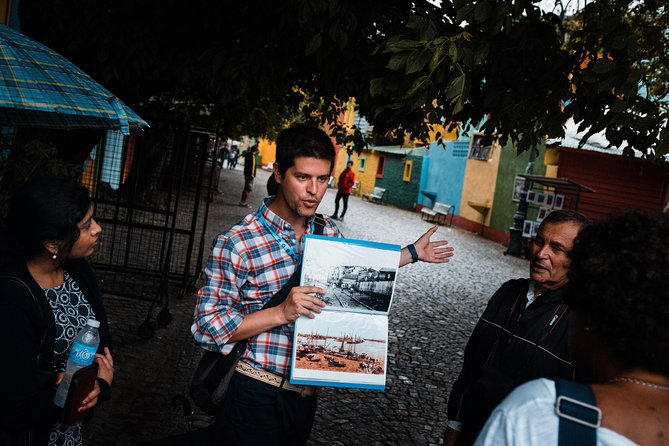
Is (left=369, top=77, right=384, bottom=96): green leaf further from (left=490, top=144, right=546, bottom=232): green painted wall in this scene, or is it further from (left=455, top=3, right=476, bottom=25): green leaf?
(left=490, top=144, right=546, bottom=232): green painted wall

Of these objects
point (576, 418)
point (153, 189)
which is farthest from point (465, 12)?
point (153, 189)

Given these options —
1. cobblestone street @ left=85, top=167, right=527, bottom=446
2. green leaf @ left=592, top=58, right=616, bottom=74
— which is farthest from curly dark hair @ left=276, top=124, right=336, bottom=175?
cobblestone street @ left=85, top=167, right=527, bottom=446

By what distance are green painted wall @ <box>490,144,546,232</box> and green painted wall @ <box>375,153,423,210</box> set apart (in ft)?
31.6

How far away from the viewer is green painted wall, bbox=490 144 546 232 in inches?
772

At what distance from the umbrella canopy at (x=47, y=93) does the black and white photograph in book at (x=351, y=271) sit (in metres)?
1.69

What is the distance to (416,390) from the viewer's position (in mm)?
5684

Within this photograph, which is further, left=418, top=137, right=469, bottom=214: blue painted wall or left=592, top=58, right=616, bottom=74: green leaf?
left=418, top=137, right=469, bottom=214: blue painted wall

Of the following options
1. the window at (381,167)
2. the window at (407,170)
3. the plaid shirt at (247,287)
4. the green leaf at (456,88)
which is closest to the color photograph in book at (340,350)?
the plaid shirt at (247,287)

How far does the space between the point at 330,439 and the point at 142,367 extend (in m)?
1.86

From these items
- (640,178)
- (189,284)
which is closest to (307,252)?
(189,284)

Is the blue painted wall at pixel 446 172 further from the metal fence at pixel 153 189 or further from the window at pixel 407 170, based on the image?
the metal fence at pixel 153 189

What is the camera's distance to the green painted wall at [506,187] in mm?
19603

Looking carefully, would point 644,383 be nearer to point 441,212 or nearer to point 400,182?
point 441,212

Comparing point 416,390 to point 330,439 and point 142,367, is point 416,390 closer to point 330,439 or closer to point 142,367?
point 330,439
